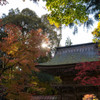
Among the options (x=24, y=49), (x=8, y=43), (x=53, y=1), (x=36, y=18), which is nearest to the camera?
(x=53, y=1)

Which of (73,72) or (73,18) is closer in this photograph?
(73,18)

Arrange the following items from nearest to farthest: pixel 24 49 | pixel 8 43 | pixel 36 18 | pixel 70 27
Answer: pixel 8 43, pixel 24 49, pixel 70 27, pixel 36 18

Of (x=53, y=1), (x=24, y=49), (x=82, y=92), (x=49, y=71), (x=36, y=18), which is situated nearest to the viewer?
(x=53, y=1)

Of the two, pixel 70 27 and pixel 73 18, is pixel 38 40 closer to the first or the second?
pixel 73 18

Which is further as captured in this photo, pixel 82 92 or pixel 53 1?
pixel 82 92

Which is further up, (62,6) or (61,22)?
(62,6)

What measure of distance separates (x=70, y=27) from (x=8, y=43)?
13.4 feet

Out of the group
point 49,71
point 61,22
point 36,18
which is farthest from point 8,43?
point 36,18

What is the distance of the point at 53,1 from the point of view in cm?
446

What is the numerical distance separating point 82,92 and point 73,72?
1488 mm

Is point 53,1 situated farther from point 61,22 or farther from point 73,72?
point 73,72

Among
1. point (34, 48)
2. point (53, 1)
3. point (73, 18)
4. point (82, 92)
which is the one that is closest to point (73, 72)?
point (82, 92)

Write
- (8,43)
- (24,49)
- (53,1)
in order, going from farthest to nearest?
(24,49)
(8,43)
(53,1)

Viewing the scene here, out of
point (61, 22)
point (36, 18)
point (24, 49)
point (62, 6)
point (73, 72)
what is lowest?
point (73, 72)
